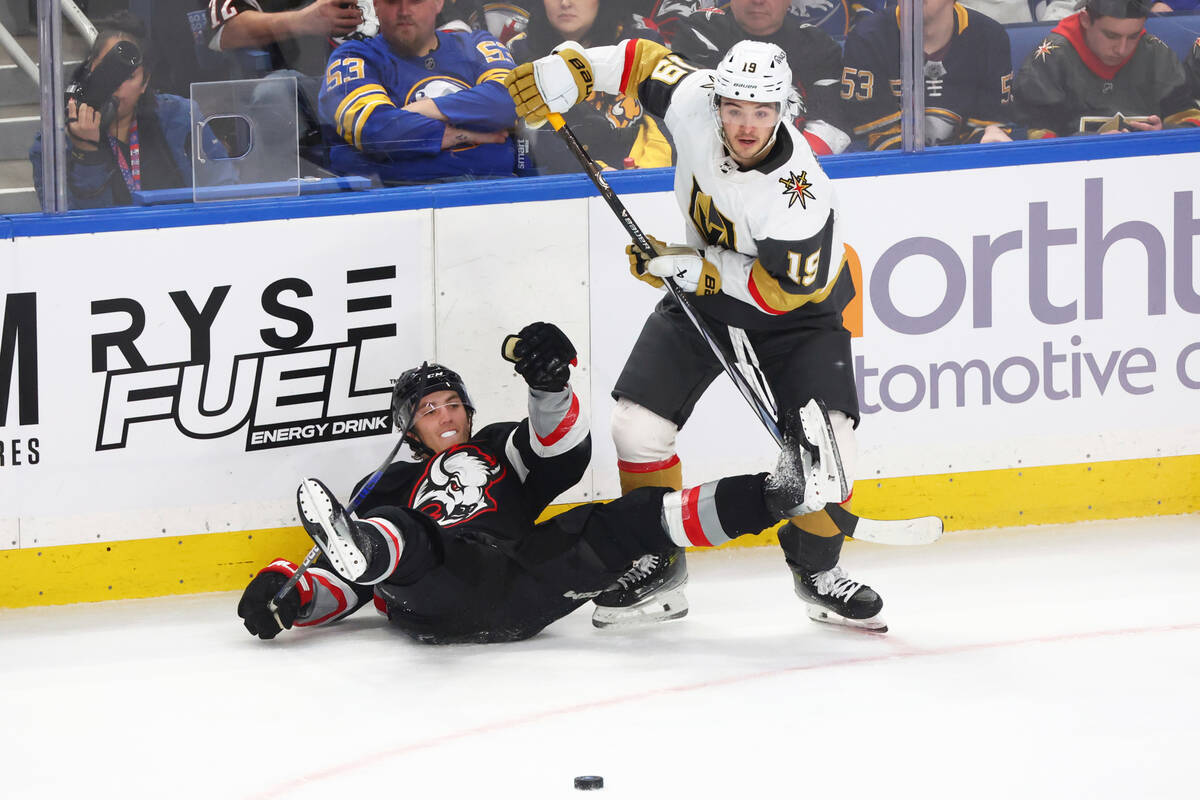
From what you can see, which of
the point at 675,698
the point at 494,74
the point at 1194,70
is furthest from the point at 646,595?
the point at 1194,70

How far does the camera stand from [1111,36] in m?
4.30

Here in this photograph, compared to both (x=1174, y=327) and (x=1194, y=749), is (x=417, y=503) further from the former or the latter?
(x=1174, y=327)

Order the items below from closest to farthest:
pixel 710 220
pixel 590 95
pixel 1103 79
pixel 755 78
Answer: pixel 755 78 → pixel 710 220 → pixel 590 95 → pixel 1103 79

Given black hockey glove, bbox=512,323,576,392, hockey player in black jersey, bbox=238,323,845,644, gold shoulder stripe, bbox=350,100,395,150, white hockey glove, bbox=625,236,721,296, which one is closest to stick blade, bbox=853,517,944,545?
hockey player in black jersey, bbox=238,323,845,644

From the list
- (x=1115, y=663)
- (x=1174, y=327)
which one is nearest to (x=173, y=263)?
(x=1115, y=663)

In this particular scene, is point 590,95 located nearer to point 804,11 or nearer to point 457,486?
point 804,11

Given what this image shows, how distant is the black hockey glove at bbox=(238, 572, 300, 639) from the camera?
134 inches

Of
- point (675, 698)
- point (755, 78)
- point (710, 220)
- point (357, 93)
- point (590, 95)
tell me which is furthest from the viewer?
point (357, 93)

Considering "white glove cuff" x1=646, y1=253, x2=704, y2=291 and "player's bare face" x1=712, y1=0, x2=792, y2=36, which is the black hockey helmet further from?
"player's bare face" x1=712, y1=0, x2=792, y2=36

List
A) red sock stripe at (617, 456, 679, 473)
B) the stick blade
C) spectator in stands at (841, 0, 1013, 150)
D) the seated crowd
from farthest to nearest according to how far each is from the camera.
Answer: spectator in stands at (841, 0, 1013, 150), the seated crowd, red sock stripe at (617, 456, 679, 473), the stick blade

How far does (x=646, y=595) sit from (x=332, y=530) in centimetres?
87

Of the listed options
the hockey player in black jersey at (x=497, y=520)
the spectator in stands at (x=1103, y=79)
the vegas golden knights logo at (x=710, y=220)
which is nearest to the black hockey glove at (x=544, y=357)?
the hockey player in black jersey at (x=497, y=520)

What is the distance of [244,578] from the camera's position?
12.8 feet

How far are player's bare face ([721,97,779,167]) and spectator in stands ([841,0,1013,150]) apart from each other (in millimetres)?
1082
